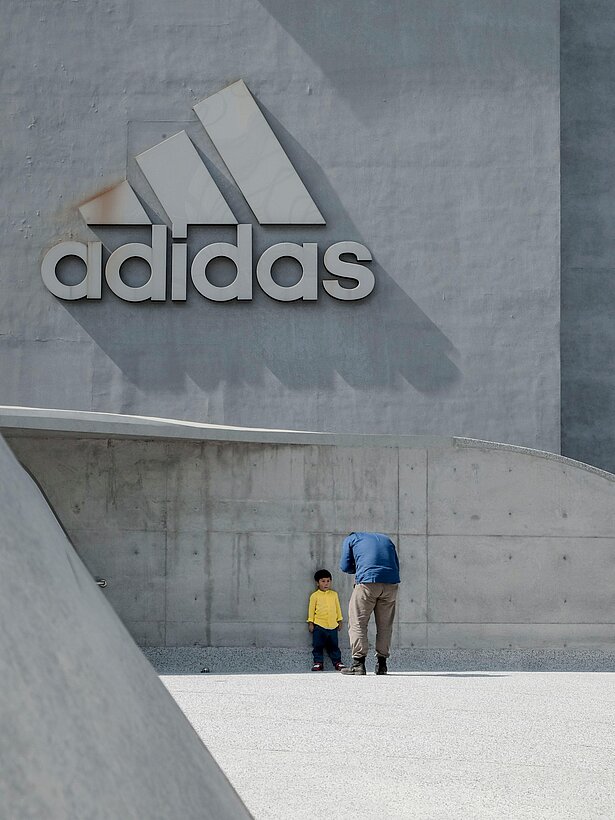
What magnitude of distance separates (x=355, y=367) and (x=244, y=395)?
5.57 ft

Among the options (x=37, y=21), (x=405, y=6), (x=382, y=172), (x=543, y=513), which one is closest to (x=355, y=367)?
(x=382, y=172)

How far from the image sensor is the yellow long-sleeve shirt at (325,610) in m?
12.8

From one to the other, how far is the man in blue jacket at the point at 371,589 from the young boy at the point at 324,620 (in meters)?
0.99

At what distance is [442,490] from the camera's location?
13312 millimetres

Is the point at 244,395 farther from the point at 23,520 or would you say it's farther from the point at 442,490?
the point at 23,520

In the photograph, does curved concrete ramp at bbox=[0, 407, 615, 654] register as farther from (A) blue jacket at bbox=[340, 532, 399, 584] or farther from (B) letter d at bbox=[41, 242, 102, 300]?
(B) letter d at bbox=[41, 242, 102, 300]

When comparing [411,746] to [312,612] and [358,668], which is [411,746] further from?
[312,612]

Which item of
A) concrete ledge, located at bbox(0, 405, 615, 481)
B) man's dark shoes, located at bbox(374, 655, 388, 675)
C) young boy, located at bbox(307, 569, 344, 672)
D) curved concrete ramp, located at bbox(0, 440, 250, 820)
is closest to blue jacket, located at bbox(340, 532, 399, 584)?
man's dark shoes, located at bbox(374, 655, 388, 675)

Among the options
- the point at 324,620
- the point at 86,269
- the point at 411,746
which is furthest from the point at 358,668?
the point at 86,269

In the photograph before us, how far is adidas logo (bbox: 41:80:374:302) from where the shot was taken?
53.6ft

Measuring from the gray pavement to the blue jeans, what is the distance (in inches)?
88.6

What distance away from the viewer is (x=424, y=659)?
42.9 ft

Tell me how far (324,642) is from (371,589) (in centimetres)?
166

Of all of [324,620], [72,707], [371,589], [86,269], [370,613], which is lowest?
[324,620]
